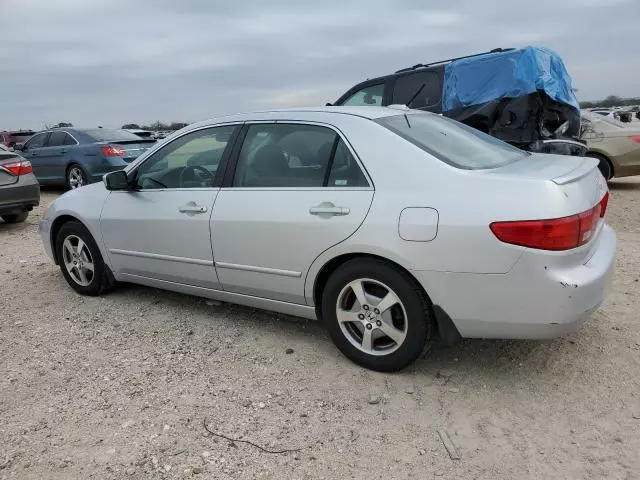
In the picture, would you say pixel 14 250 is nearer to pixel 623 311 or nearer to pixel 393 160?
pixel 393 160

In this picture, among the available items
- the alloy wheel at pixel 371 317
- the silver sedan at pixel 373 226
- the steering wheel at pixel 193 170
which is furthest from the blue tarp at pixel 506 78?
the alloy wheel at pixel 371 317

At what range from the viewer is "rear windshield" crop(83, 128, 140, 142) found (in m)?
11.2

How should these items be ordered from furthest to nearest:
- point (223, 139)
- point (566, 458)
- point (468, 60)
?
point (468, 60) < point (223, 139) < point (566, 458)

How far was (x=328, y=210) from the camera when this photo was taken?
316cm

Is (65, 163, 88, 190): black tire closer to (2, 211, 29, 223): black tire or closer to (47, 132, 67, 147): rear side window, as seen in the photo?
(47, 132, 67, 147): rear side window

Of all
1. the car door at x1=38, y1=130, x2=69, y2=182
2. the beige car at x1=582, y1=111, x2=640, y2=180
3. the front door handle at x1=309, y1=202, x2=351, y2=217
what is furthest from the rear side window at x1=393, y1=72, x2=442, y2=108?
the car door at x1=38, y1=130, x2=69, y2=182

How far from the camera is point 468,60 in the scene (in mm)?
7637

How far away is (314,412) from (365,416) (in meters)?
0.27

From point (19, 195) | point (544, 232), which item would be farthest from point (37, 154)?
point (544, 232)

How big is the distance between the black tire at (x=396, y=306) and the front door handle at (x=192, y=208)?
3.47 feet

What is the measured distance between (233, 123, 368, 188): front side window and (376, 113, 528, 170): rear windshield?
1.11 feet

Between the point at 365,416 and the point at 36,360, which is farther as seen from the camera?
the point at 36,360

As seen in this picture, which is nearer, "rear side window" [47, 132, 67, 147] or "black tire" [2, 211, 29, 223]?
"black tire" [2, 211, 29, 223]

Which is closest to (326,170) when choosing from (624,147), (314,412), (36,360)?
(314,412)
